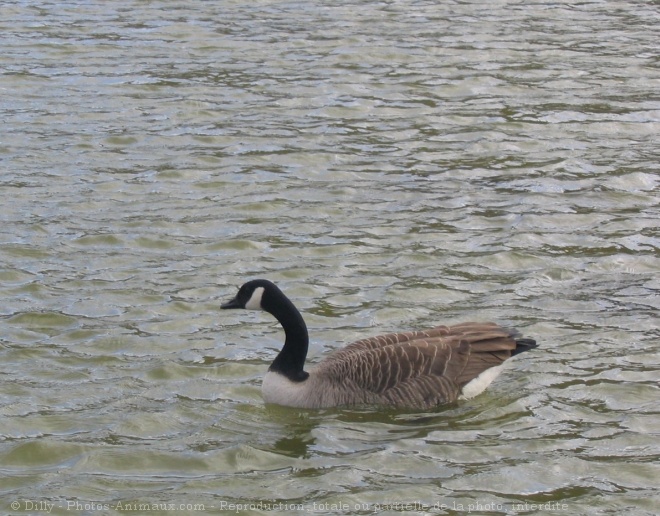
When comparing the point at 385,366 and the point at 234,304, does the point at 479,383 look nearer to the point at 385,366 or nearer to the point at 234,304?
the point at 385,366

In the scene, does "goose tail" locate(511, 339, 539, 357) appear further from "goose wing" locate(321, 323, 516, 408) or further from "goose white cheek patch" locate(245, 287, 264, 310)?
"goose white cheek patch" locate(245, 287, 264, 310)

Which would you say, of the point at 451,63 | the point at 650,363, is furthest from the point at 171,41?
the point at 650,363

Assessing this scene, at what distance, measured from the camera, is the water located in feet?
27.6

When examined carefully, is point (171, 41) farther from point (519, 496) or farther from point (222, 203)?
point (519, 496)

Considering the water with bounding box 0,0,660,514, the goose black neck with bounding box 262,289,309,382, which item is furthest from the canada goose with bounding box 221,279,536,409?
the water with bounding box 0,0,660,514

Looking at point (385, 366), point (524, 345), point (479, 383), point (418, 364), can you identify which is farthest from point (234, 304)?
point (524, 345)

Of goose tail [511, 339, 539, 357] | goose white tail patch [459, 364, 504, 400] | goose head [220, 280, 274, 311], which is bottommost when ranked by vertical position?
goose white tail patch [459, 364, 504, 400]

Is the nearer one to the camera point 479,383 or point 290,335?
point 479,383

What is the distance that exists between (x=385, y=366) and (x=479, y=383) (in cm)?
73

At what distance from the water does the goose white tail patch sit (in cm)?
16

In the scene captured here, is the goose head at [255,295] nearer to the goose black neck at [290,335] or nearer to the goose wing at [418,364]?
the goose black neck at [290,335]

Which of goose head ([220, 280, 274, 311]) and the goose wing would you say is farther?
goose head ([220, 280, 274, 311])

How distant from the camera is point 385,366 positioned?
9648 mm

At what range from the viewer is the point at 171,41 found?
20.0 metres
